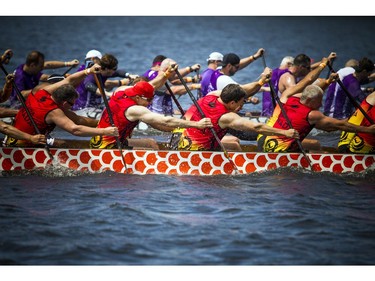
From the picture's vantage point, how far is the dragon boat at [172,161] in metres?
13.5

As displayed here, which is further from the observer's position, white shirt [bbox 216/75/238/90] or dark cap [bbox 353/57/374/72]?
dark cap [bbox 353/57/374/72]

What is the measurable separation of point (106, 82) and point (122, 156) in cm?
515

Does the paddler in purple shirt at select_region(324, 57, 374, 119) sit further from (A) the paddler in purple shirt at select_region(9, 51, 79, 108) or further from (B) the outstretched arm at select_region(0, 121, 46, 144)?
(B) the outstretched arm at select_region(0, 121, 46, 144)

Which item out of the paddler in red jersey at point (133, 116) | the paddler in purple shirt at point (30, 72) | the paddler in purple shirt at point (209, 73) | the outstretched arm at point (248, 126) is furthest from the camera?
the paddler in purple shirt at point (209, 73)

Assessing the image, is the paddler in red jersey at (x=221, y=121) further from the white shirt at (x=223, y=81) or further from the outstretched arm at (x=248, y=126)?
the white shirt at (x=223, y=81)

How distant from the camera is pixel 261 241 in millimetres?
11281

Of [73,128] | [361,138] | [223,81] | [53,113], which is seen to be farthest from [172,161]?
[223,81]

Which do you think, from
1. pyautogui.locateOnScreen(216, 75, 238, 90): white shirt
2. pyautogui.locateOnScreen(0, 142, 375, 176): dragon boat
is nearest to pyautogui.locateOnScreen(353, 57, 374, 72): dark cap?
pyautogui.locateOnScreen(216, 75, 238, 90): white shirt

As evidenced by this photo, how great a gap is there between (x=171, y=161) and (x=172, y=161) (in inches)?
0.5

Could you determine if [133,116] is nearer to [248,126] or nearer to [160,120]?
[160,120]

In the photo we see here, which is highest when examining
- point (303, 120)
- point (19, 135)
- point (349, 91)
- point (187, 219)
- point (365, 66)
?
point (365, 66)

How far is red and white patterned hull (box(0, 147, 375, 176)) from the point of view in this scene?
13.5 m

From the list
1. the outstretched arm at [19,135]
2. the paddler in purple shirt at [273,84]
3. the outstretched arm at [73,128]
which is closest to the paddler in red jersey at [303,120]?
the outstretched arm at [73,128]

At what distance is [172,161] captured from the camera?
537 inches
